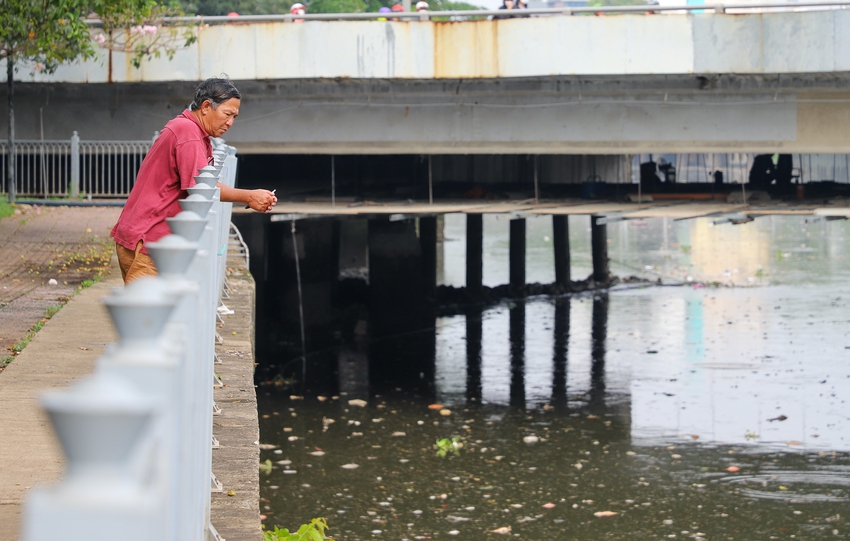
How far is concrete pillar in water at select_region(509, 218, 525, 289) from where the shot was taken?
27.5 m

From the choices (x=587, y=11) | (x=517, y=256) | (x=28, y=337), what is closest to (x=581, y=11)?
(x=587, y=11)

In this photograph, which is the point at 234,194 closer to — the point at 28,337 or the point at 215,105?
the point at 215,105

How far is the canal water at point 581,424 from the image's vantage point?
10172 millimetres

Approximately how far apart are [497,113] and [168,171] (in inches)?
469

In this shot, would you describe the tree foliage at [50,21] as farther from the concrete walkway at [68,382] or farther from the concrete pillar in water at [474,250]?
the concrete pillar in water at [474,250]

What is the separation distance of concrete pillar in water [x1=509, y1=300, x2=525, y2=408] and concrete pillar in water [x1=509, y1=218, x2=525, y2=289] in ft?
4.34

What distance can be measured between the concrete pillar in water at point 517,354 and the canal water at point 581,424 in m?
0.07

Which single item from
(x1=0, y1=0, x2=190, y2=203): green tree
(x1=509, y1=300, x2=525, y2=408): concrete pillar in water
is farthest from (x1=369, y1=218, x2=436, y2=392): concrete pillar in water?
(x1=0, y1=0, x2=190, y2=203): green tree

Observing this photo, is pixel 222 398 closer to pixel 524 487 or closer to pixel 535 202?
pixel 524 487

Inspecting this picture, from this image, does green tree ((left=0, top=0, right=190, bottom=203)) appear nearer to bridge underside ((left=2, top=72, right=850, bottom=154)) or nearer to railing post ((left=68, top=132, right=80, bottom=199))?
railing post ((left=68, top=132, right=80, bottom=199))

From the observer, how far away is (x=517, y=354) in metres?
19.5

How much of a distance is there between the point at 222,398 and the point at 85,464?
430 centimetres

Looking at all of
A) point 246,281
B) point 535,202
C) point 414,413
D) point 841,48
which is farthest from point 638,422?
point 246,281

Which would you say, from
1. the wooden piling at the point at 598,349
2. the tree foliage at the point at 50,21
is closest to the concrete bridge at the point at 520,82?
the tree foliage at the point at 50,21
